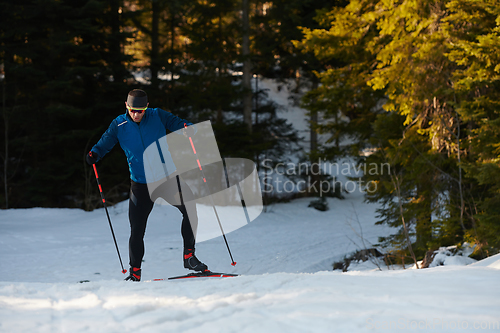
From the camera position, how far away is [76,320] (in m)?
2.37

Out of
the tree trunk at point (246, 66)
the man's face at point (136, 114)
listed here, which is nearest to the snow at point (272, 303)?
the man's face at point (136, 114)

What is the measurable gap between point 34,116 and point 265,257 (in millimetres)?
11293

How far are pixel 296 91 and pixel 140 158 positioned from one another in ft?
50.0

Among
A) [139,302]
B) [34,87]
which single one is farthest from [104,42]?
[139,302]

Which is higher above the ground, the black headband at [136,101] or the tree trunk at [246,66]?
the tree trunk at [246,66]

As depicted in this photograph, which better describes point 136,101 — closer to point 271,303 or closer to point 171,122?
point 171,122

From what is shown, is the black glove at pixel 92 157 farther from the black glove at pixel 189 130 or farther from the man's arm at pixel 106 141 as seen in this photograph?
the black glove at pixel 189 130

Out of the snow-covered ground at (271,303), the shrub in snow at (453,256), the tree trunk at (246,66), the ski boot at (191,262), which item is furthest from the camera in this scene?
the tree trunk at (246,66)

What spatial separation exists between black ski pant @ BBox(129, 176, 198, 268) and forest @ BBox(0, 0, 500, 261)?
4967 millimetres

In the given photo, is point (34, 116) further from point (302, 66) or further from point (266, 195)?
point (302, 66)

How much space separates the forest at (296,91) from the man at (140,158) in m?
4.99

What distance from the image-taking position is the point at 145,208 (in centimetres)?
397

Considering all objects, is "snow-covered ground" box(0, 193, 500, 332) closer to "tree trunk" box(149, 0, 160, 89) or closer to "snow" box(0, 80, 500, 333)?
"snow" box(0, 80, 500, 333)

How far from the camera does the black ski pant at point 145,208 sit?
12.9 feet
